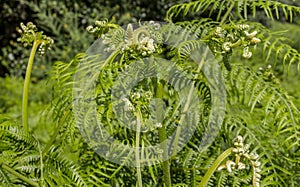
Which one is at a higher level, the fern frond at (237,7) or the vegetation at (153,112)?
the fern frond at (237,7)

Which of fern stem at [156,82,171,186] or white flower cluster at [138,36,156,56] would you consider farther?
fern stem at [156,82,171,186]

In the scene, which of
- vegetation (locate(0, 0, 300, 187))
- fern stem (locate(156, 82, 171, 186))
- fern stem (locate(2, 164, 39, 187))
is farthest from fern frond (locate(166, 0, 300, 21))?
fern stem (locate(2, 164, 39, 187))

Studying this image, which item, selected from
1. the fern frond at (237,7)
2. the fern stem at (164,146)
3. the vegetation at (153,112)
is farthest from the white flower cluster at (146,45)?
the fern frond at (237,7)

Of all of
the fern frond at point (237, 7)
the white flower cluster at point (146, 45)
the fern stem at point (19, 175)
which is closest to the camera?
the white flower cluster at point (146, 45)

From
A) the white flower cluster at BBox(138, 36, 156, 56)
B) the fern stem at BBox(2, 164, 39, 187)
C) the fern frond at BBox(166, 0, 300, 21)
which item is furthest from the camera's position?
the fern frond at BBox(166, 0, 300, 21)

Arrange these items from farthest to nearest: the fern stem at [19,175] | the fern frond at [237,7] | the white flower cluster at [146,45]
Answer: the fern frond at [237,7]
the fern stem at [19,175]
the white flower cluster at [146,45]

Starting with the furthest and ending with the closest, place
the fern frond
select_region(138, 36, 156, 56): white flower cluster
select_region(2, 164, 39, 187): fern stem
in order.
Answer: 1. the fern frond
2. select_region(2, 164, 39, 187): fern stem
3. select_region(138, 36, 156, 56): white flower cluster

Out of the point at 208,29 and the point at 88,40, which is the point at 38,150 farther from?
the point at 88,40

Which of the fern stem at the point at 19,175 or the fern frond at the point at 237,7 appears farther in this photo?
the fern frond at the point at 237,7

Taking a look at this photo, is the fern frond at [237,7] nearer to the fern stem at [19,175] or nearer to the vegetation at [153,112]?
the vegetation at [153,112]

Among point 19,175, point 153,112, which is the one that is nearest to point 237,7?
point 153,112

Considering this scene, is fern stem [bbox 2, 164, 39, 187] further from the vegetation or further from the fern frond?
the fern frond

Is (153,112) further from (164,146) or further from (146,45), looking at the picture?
(146,45)

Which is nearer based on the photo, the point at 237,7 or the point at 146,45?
the point at 146,45
